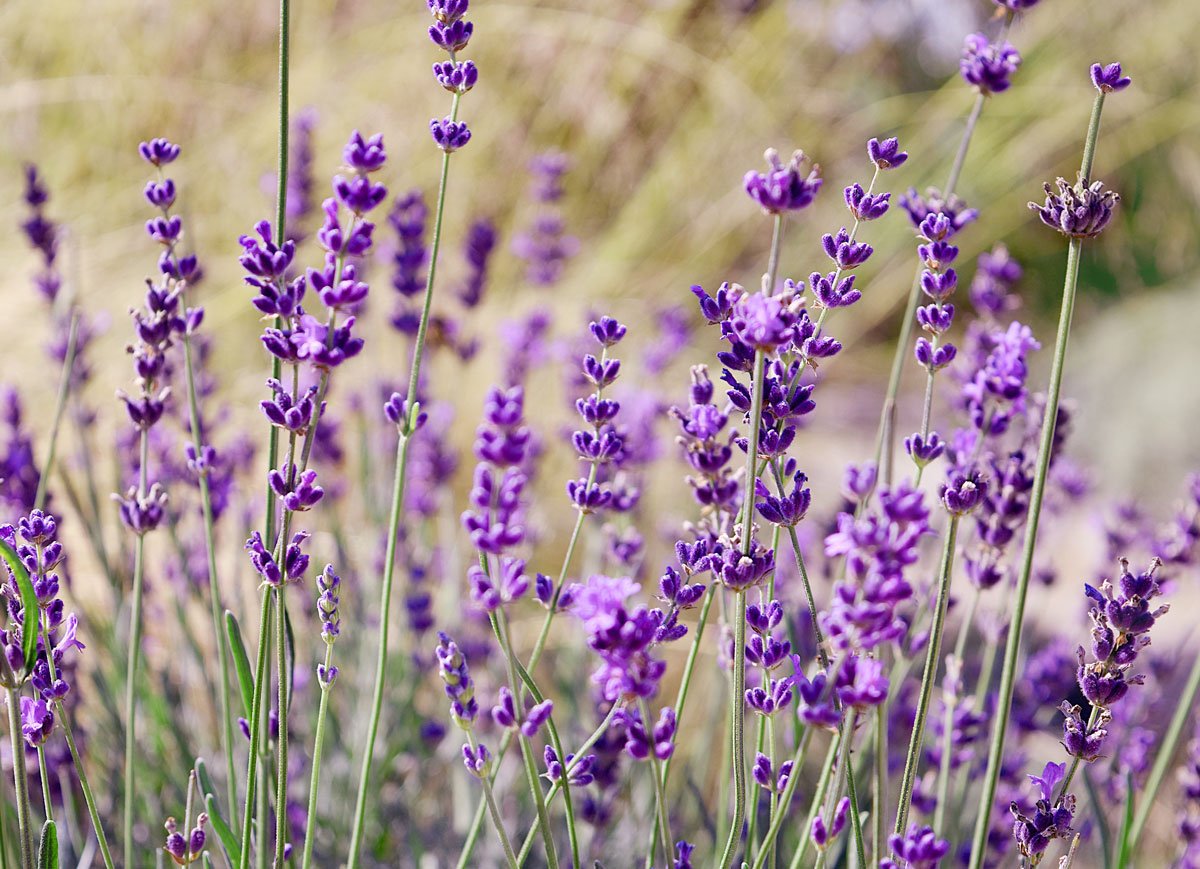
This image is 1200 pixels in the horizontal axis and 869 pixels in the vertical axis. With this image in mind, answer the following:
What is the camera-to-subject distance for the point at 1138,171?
6766 millimetres

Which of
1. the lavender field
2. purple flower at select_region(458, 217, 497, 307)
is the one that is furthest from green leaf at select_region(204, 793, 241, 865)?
purple flower at select_region(458, 217, 497, 307)

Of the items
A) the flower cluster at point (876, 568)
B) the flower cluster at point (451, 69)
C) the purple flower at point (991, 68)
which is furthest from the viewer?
the purple flower at point (991, 68)

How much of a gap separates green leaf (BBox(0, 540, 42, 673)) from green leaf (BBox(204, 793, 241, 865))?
0.18 meters

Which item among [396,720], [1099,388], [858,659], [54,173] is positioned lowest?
[396,720]

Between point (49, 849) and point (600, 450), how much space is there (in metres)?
0.58

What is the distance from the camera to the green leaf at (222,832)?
3.14ft

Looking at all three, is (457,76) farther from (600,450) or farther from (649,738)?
(649,738)

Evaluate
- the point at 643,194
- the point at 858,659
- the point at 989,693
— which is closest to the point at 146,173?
the point at 643,194

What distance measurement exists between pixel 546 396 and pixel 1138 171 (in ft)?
14.4

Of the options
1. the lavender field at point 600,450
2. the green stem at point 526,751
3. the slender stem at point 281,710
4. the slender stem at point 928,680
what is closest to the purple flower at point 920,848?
the lavender field at point 600,450

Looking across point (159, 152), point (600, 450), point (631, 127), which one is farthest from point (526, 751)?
point (631, 127)

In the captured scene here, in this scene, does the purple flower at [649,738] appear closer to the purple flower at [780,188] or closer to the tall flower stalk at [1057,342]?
the tall flower stalk at [1057,342]

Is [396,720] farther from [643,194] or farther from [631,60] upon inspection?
[631,60]

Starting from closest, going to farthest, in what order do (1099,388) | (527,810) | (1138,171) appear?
1. (527,810)
2. (1099,388)
3. (1138,171)
